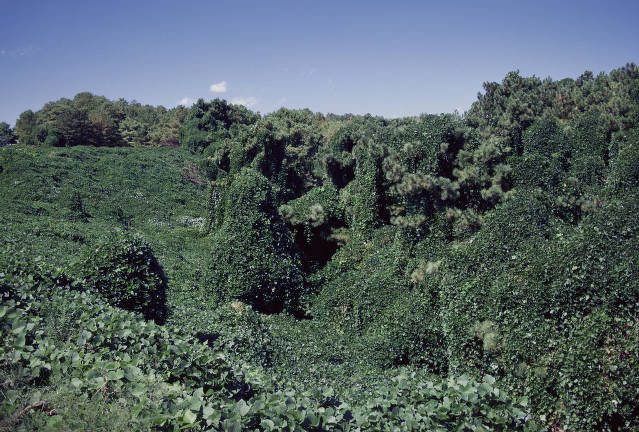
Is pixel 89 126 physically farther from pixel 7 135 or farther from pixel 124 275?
pixel 124 275

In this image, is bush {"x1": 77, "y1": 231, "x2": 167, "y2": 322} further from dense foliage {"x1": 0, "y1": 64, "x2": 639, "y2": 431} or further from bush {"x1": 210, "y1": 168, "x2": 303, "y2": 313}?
bush {"x1": 210, "y1": 168, "x2": 303, "y2": 313}

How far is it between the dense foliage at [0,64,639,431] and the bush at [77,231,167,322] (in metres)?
0.03

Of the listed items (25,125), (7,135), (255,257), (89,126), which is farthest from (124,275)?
(7,135)

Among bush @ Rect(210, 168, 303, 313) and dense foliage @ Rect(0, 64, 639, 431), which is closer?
dense foliage @ Rect(0, 64, 639, 431)

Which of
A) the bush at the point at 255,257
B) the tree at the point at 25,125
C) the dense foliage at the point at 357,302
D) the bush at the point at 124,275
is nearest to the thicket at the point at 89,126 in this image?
the tree at the point at 25,125

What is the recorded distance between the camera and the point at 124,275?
20.2 ft

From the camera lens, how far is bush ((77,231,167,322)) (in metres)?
5.99

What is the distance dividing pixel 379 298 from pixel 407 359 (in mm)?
1813

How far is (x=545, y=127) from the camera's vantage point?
17562 mm

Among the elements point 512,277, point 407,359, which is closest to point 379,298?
point 407,359

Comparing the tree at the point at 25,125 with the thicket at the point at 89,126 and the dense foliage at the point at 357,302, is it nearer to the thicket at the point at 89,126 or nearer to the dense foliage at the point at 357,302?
the thicket at the point at 89,126

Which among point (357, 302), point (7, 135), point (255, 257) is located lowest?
point (357, 302)

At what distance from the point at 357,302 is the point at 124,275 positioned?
4776 millimetres

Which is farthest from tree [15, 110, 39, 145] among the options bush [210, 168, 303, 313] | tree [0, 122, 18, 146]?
bush [210, 168, 303, 313]
